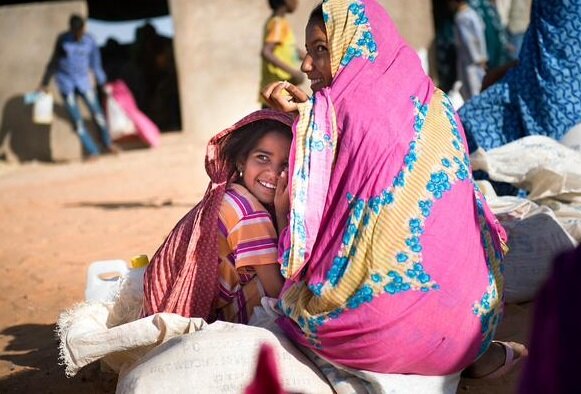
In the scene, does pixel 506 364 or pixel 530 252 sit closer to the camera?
Answer: pixel 506 364

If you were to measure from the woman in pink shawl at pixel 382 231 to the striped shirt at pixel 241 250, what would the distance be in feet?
0.59

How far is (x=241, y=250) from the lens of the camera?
2.89 m

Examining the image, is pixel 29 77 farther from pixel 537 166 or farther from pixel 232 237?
pixel 232 237

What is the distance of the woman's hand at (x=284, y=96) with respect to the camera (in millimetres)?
2753

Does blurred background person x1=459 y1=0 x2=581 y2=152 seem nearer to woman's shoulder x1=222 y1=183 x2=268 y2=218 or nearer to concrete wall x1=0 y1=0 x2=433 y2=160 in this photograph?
woman's shoulder x1=222 y1=183 x2=268 y2=218

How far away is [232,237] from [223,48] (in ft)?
30.9

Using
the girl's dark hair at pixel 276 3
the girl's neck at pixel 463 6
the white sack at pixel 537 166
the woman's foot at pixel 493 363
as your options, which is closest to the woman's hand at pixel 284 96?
the woman's foot at pixel 493 363

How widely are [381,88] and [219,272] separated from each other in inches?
36.2

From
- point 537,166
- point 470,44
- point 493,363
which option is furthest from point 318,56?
point 470,44

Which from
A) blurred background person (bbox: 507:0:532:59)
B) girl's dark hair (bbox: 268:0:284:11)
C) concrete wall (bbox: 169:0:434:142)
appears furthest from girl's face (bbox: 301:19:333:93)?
concrete wall (bbox: 169:0:434:142)

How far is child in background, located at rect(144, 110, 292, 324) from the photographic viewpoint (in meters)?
2.91

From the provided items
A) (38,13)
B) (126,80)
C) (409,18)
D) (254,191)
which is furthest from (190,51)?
(254,191)

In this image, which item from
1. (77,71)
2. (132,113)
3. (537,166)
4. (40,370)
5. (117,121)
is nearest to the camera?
(40,370)

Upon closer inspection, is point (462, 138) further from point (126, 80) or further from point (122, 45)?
point (122, 45)
